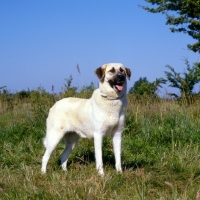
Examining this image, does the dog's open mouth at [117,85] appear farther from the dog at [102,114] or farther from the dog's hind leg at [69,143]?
the dog's hind leg at [69,143]

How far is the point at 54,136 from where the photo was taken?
20.5 feet

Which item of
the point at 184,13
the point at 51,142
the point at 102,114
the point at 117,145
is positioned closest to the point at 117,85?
the point at 102,114

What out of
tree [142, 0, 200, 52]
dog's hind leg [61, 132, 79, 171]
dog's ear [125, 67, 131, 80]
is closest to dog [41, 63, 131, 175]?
dog's ear [125, 67, 131, 80]

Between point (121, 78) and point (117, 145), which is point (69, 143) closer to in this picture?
point (117, 145)

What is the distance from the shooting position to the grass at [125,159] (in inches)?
170

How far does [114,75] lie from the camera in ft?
18.3

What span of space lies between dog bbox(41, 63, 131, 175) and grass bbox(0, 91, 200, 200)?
414 mm

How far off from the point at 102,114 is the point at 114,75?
0.55 meters

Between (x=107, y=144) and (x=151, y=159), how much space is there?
1.09 metres

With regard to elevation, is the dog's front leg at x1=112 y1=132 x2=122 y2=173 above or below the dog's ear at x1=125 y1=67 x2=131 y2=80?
below

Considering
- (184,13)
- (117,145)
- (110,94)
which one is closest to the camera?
(110,94)

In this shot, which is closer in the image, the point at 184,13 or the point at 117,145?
the point at 117,145

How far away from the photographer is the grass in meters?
4.33

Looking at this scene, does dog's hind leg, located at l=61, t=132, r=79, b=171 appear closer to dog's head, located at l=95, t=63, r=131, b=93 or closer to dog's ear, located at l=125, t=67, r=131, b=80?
dog's head, located at l=95, t=63, r=131, b=93
